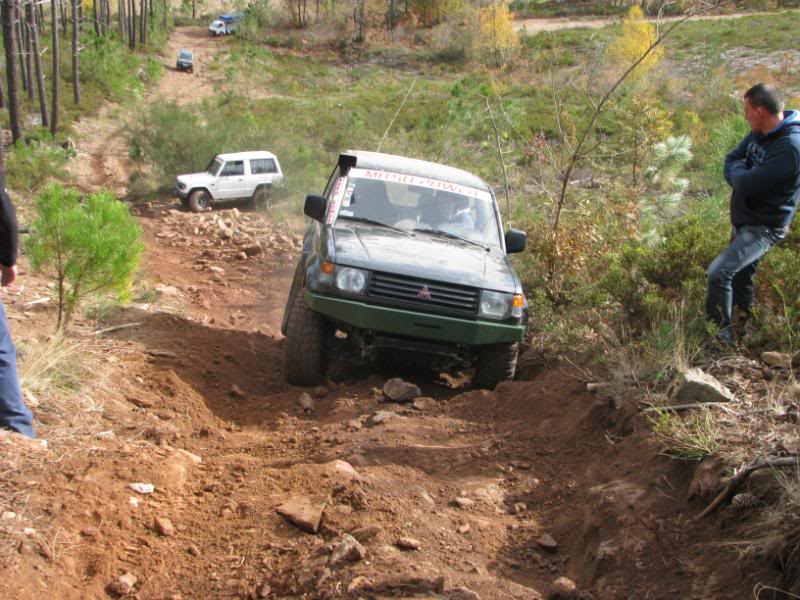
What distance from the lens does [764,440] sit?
3773mm

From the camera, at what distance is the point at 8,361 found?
13.6 feet

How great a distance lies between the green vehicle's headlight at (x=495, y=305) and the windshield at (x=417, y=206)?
106 cm

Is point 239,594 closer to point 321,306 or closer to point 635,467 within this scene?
point 635,467

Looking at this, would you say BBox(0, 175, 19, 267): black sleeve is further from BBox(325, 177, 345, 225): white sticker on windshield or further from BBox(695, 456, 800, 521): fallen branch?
BBox(695, 456, 800, 521): fallen branch

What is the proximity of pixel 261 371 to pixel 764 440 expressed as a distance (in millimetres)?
4672

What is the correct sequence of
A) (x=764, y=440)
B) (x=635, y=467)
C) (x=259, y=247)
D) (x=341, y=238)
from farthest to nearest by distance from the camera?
(x=259, y=247)
(x=341, y=238)
(x=635, y=467)
(x=764, y=440)

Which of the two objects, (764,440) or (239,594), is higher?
(764,440)

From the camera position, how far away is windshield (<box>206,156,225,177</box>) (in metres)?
20.9

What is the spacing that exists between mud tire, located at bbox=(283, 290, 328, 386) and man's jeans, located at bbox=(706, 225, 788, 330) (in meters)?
2.83

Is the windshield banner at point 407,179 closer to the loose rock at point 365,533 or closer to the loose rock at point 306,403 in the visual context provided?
the loose rock at point 306,403

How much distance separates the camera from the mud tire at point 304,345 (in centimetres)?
636

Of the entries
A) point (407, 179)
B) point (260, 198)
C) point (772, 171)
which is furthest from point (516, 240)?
point (260, 198)

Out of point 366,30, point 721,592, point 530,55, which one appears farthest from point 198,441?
point 366,30

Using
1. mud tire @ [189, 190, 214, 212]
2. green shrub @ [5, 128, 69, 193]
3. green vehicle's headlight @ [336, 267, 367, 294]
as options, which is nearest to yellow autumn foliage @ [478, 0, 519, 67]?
mud tire @ [189, 190, 214, 212]
